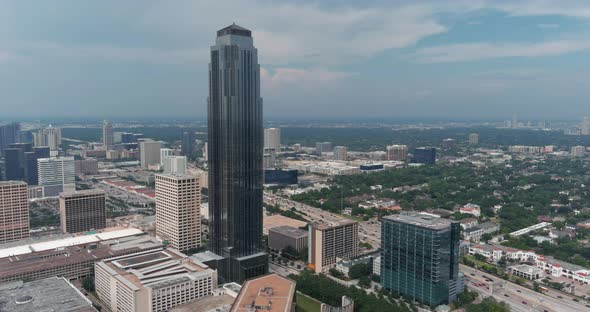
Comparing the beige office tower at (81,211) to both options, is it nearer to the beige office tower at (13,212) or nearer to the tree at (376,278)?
the beige office tower at (13,212)

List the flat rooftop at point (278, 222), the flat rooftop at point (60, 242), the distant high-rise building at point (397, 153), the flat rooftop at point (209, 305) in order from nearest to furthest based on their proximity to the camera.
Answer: the flat rooftop at point (209, 305) → the flat rooftop at point (60, 242) → the flat rooftop at point (278, 222) → the distant high-rise building at point (397, 153)

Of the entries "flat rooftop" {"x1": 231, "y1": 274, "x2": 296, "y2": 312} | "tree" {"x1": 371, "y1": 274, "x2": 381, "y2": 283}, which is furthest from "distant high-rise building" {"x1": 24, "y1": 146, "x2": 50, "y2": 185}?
"tree" {"x1": 371, "y1": 274, "x2": 381, "y2": 283}

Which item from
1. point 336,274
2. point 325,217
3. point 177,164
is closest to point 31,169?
point 177,164

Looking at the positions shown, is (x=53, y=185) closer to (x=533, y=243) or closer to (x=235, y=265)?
(x=235, y=265)

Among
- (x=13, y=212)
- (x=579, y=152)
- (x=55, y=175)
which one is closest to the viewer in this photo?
(x=13, y=212)

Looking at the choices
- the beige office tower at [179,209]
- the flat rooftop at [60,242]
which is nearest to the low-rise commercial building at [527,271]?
the beige office tower at [179,209]

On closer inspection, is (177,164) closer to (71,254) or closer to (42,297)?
(71,254)

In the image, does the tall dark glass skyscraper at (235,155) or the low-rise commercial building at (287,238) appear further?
the low-rise commercial building at (287,238)

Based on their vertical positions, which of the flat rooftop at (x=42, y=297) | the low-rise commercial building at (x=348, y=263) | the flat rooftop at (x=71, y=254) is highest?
the flat rooftop at (x=42, y=297)
